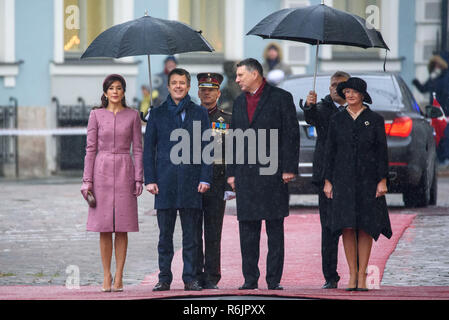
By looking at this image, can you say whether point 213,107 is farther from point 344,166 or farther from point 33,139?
point 33,139

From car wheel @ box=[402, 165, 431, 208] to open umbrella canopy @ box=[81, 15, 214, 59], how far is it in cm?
617

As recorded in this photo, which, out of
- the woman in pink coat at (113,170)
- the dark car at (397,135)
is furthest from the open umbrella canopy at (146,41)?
the dark car at (397,135)

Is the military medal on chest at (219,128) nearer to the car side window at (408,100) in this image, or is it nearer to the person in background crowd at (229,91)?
the car side window at (408,100)

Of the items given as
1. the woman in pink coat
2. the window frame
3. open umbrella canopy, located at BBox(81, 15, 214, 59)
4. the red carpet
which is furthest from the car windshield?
the window frame

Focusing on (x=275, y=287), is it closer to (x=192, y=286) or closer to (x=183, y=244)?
(x=192, y=286)

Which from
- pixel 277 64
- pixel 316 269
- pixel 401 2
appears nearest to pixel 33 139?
pixel 277 64

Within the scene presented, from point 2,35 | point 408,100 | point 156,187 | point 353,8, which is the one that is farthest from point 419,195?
point 2,35

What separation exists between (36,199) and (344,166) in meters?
9.39

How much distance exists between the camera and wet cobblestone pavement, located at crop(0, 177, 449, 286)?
11.1 m

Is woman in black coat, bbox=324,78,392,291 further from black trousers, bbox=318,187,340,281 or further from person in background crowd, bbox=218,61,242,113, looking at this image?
person in background crowd, bbox=218,61,242,113

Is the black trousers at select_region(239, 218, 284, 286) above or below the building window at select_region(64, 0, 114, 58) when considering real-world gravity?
below

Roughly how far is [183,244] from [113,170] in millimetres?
751

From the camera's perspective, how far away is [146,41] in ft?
34.2
